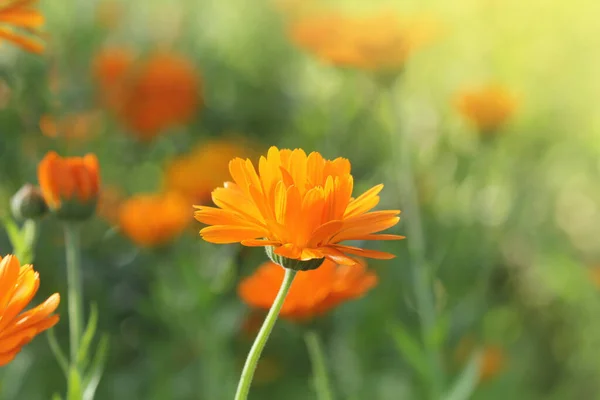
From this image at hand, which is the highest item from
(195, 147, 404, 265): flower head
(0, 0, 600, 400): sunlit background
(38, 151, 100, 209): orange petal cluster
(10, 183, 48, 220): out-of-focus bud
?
(195, 147, 404, 265): flower head

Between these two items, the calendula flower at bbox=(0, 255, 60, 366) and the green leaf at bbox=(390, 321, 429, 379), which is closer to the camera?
the calendula flower at bbox=(0, 255, 60, 366)

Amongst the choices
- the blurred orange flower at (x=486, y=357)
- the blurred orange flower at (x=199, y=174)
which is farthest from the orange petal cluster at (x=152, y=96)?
the blurred orange flower at (x=486, y=357)

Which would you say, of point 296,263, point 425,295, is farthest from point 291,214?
point 425,295

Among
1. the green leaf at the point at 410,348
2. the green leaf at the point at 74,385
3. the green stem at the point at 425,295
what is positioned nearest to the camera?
the green leaf at the point at 74,385

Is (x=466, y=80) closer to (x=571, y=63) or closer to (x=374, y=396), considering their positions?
(x=571, y=63)

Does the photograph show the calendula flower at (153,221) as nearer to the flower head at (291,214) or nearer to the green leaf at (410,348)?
the green leaf at (410,348)

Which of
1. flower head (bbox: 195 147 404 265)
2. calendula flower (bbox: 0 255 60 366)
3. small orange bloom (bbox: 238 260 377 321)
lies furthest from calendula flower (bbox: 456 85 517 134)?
calendula flower (bbox: 0 255 60 366)

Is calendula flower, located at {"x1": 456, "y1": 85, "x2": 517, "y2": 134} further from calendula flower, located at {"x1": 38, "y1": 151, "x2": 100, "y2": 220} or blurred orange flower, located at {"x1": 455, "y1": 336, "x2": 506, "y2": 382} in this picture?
calendula flower, located at {"x1": 38, "y1": 151, "x2": 100, "y2": 220}
